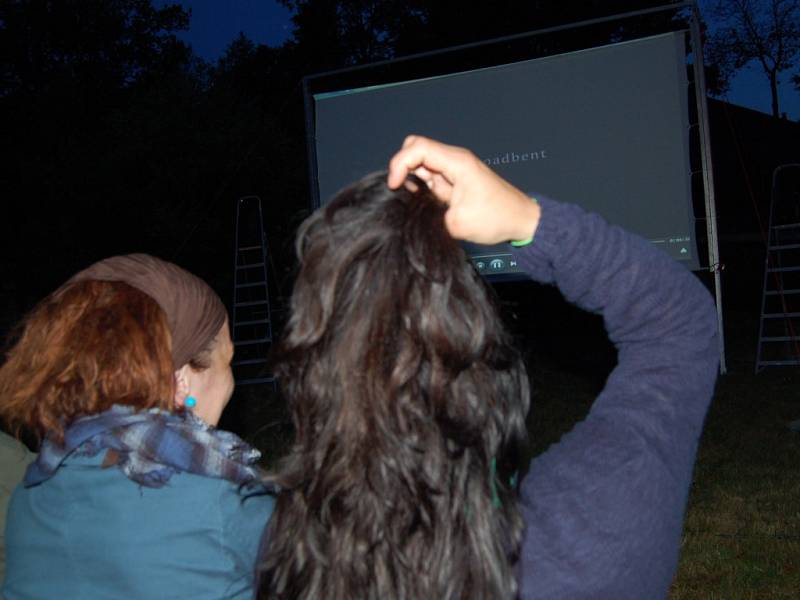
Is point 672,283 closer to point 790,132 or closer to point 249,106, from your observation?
point 249,106

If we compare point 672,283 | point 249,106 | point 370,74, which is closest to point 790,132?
point 370,74

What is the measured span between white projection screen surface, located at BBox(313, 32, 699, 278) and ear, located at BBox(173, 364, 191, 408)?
191 inches

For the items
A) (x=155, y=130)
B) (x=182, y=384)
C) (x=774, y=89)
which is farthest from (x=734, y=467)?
(x=774, y=89)

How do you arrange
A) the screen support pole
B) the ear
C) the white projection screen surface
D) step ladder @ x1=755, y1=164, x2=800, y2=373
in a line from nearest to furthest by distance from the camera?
the ear, the screen support pole, the white projection screen surface, step ladder @ x1=755, y1=164, x2=800, y2=373

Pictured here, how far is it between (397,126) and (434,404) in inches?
264

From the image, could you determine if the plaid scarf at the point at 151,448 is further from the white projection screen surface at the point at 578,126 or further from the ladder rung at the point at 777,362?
the ladder rung at the point at 777,362

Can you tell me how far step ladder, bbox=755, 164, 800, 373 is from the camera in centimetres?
675

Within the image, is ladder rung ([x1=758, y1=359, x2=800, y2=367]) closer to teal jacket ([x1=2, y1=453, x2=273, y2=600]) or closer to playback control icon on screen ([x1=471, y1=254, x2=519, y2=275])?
playback control icon on screen ([x1=471, y1=254, x2=519, y2=275])

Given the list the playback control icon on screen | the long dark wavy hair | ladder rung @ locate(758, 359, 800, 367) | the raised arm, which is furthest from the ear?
ladder rung @ locate(758, 359, 800, 367)

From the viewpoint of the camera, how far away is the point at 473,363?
30.0 inches

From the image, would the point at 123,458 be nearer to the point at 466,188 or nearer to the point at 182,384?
the point at 182,384

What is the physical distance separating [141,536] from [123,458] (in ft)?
0.35

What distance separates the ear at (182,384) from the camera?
130 centimetres

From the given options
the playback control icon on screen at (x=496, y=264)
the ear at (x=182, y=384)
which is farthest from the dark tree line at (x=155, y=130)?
the ear at (x=182, y=384)
